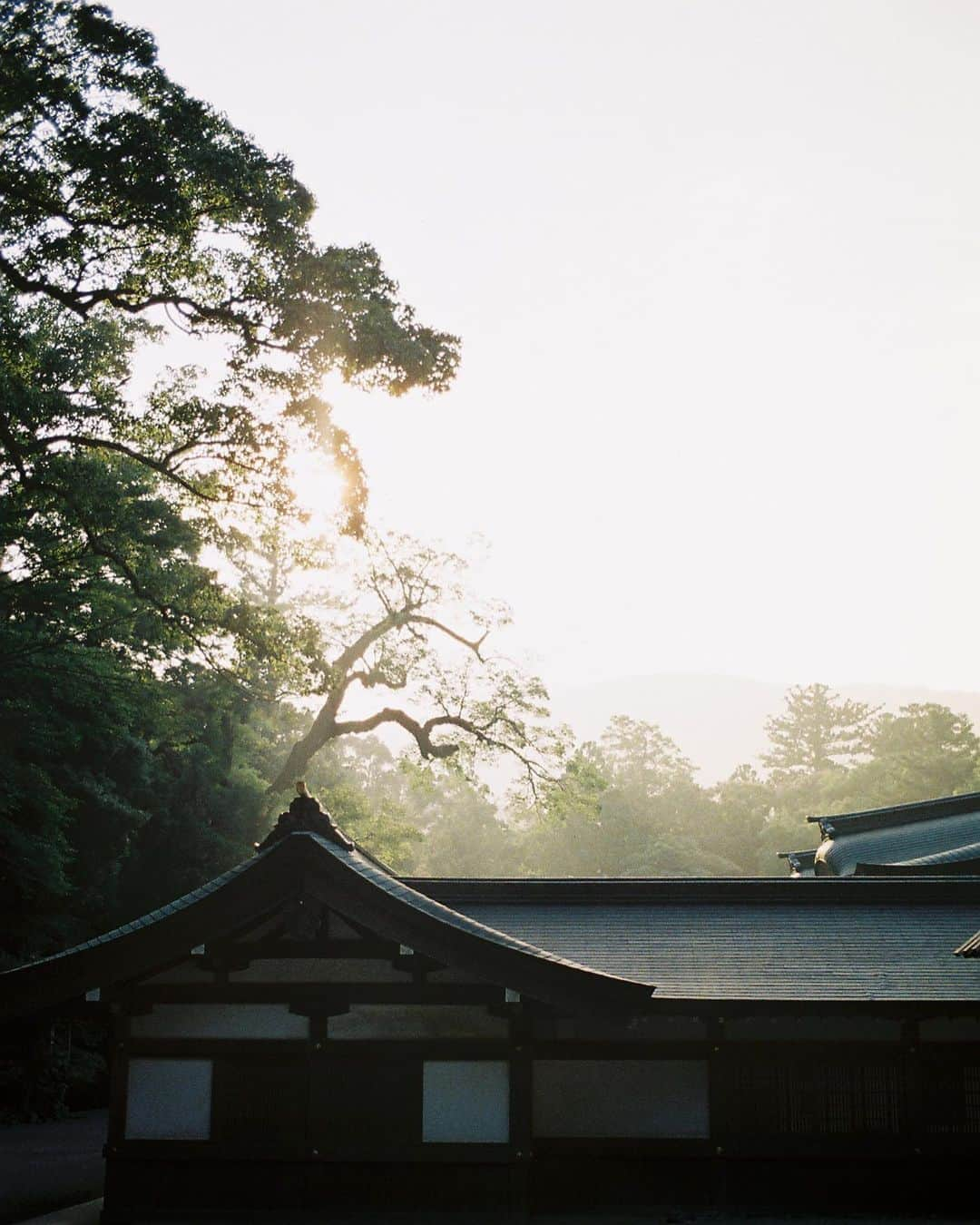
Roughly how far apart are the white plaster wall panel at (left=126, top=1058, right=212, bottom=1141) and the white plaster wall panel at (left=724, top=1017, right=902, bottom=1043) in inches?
243

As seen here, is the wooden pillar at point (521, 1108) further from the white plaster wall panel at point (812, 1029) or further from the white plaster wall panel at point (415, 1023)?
the white plaster wall panel at point (812, 1029)

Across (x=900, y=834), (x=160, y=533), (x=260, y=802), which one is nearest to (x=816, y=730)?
(x=260, y=802)

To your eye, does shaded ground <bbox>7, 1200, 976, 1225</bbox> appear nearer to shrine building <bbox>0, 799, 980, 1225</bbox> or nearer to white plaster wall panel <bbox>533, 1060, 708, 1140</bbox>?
shrine building <bbox>0, 799, 980, 1225</bbox>

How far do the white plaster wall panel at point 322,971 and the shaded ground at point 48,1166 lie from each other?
4.38 metres

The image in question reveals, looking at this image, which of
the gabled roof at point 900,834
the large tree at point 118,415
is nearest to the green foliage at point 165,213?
the large tree at point 118,415

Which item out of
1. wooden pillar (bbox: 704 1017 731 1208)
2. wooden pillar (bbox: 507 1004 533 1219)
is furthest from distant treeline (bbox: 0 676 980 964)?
wooden pillar (bbox: 704 1017 731 1208)

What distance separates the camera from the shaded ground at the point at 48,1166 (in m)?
15.2

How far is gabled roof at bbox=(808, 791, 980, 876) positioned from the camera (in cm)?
2567

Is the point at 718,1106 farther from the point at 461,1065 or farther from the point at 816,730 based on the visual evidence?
the point at 816,730

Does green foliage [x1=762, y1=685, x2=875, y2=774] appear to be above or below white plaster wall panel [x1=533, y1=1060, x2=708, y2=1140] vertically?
above

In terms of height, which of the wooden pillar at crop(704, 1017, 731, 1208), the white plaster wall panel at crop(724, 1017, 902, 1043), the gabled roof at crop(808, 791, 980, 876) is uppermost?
the gabled roof at crop(808, 791, 980, 876)

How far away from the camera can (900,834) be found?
26938mm

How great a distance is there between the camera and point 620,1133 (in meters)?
13.8

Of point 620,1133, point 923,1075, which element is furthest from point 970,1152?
point 620,1133
